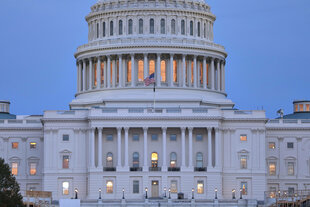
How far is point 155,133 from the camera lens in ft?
515

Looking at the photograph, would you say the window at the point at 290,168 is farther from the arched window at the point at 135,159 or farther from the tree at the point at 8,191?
the tree at the point at 8,191

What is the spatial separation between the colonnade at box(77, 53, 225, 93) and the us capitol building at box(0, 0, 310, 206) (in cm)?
15

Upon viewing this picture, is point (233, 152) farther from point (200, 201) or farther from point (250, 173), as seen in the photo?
point (200, 201)

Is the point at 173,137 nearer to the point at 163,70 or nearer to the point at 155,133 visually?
the point at 155,133

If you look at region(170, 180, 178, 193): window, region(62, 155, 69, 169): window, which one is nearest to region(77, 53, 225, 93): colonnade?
region(62, 155, 69, 169): window

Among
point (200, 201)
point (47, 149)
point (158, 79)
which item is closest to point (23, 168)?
point (47, 149)

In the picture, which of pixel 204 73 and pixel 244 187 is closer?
pixel 244 187

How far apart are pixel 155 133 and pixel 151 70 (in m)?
16.3

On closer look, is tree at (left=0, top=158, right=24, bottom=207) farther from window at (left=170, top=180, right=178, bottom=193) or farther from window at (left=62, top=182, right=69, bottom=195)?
window at (left=170, top=180, right=178, bottom=193)

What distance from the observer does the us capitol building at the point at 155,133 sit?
6068 inches

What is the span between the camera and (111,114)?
510 ft

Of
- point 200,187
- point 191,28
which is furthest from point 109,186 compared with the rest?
point 191,28

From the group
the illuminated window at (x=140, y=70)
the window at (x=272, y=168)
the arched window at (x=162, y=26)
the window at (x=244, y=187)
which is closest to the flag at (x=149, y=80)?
the illuminated window at (x=140, y=70)

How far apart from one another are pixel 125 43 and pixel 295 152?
29311 mm
